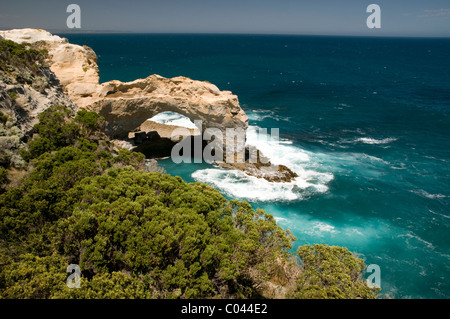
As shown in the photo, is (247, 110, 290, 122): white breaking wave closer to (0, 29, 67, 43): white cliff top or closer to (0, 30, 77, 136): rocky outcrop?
(0, 29, 67, 43): white cliff top

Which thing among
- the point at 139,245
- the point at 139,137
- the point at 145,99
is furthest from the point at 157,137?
the point at 139,245

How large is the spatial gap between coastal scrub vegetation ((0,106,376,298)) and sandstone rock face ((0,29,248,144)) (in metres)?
19.8

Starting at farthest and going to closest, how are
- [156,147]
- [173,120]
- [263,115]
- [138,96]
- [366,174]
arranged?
[263,115]
[173,120]
[156,147]
[366,174]
[138,96]

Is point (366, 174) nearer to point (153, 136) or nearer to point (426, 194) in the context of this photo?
point (426, 194)

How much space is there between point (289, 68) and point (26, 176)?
382 ft

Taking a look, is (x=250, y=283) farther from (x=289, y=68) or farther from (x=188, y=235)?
(x=289, y=68)

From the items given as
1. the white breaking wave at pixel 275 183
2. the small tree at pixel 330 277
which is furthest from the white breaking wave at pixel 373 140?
the small tree at pixel 330 277

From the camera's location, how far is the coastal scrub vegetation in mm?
13734

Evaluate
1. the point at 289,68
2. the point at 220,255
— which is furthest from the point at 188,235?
the point at 289,68

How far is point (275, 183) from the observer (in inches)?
1455

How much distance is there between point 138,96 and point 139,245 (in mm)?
27740

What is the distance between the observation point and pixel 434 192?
3597cm

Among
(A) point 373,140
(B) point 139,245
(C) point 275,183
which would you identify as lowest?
(C) point 275,183

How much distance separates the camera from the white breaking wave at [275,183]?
34750 mm
